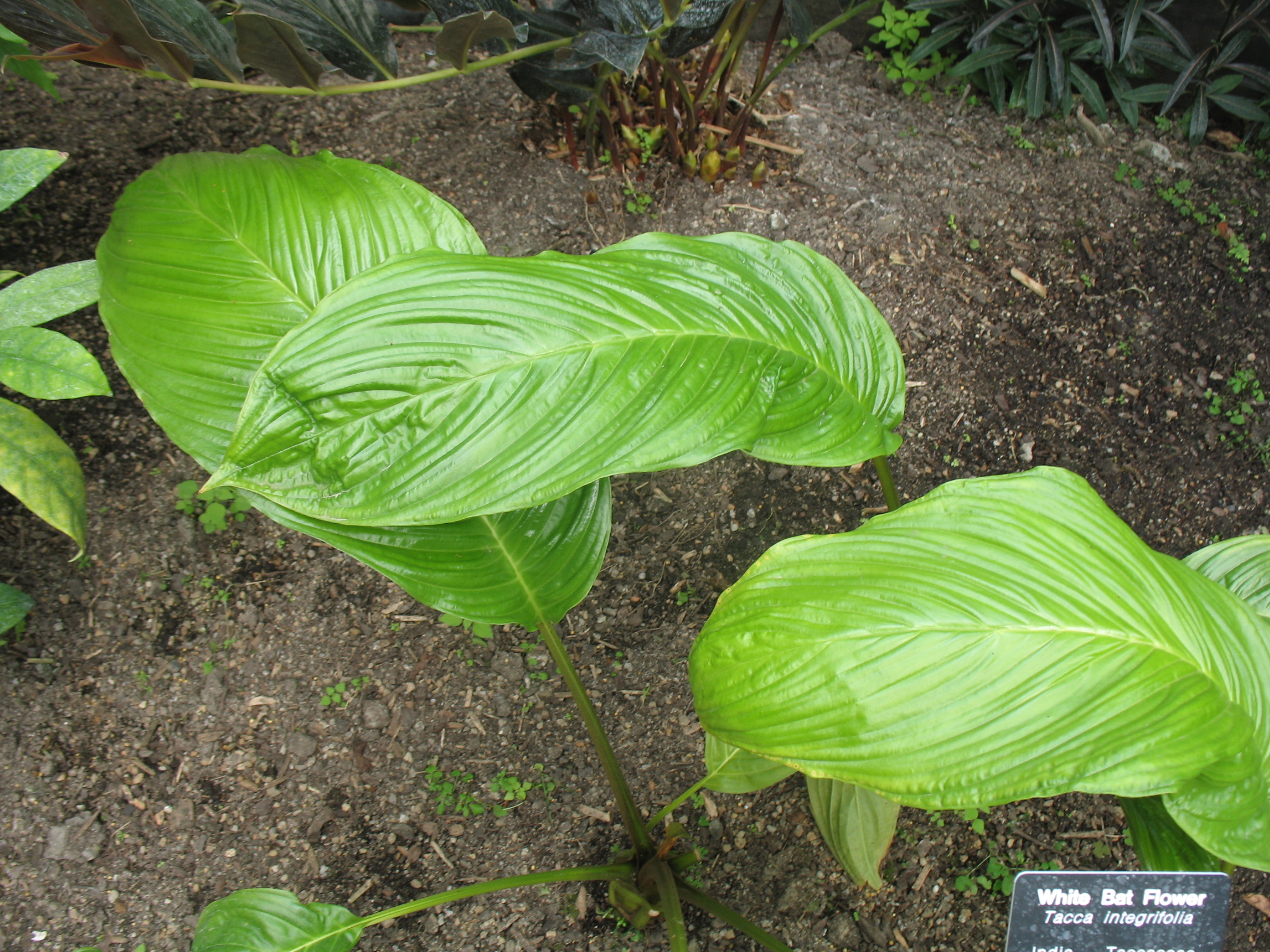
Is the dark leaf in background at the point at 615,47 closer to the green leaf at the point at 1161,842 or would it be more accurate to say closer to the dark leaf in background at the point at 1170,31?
the green leaf at the point at 1161,842

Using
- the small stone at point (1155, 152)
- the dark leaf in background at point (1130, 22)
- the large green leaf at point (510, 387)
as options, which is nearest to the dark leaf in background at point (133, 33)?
the large green leaf at point (510, 387)

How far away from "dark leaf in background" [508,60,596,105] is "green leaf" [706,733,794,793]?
1292 mm

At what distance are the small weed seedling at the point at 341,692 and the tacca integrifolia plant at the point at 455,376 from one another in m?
0.43

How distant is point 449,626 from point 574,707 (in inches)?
11.9

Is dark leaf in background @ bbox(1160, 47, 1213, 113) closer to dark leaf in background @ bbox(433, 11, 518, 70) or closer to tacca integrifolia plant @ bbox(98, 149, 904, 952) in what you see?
tacca integrifolia plant @ bbox(98, 149, 904, 952)

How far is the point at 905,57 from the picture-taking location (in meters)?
2.19

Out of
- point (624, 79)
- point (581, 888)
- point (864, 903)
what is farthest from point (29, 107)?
point (864, 903)

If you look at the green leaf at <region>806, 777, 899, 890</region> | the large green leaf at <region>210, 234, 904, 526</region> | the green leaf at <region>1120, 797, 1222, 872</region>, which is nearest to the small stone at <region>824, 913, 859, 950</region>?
the green leaf at <region>806, 777, 899, 890</region>

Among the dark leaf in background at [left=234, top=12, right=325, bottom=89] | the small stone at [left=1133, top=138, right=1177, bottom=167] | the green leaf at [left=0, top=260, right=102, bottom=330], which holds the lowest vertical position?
the green leaf at [left=0, top=260, right=102, bottom=330]

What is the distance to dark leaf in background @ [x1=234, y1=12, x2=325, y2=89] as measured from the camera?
1068mm

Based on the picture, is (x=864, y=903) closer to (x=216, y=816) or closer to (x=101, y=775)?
(x=216, y=816)

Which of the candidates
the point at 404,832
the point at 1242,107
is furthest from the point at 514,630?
the point at 1242,107

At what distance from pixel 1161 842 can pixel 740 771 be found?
21.9 inches

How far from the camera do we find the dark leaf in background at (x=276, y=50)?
1068 millimetres
